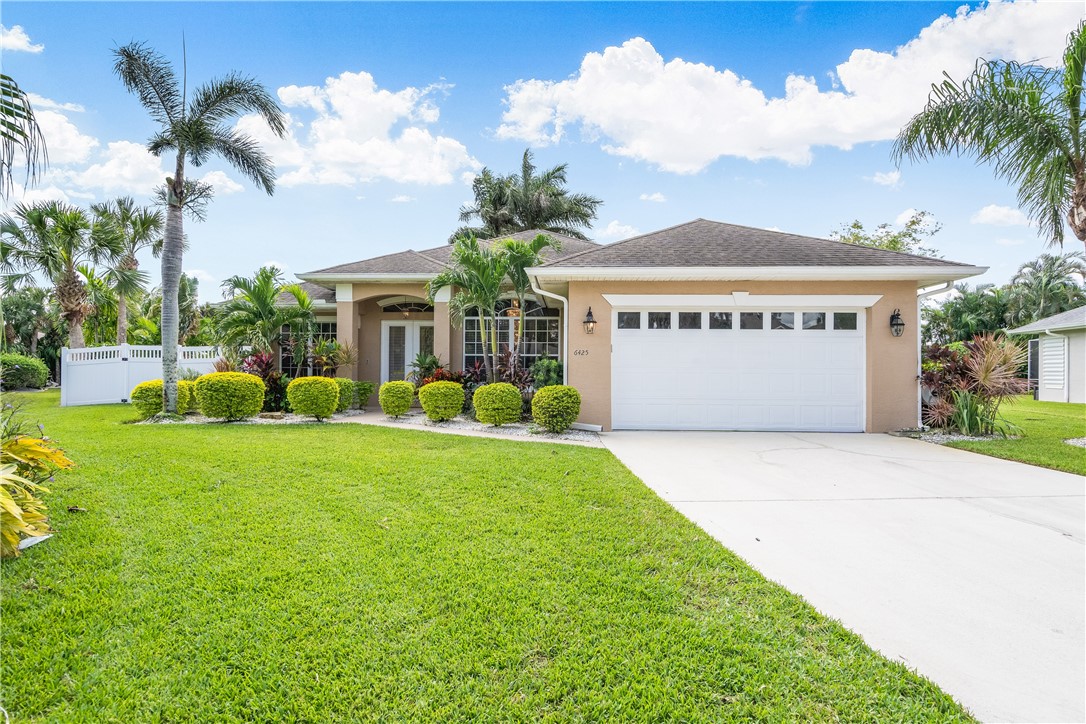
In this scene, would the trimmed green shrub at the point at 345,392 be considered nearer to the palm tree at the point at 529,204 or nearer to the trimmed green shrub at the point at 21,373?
the palm tree at the point at 529,204

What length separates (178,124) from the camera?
10.0 m

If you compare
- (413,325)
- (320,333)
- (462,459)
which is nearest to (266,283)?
(320,333)

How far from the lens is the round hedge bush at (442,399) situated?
9.75 m

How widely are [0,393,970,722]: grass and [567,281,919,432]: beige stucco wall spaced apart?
483cm

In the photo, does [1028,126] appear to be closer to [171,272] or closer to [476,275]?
[476,275]

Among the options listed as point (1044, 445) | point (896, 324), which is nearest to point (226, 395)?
→ point (896, 324)

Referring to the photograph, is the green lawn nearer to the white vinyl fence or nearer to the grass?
the grass

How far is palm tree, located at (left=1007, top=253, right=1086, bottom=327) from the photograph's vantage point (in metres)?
26.5

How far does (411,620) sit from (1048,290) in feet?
128

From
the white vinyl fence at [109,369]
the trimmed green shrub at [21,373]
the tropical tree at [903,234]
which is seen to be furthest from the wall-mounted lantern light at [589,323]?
the trimmed green shrub at [21,373]

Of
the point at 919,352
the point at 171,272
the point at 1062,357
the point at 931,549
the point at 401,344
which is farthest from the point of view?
the point at 1062,357

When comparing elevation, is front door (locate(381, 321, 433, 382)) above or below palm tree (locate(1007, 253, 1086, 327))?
below

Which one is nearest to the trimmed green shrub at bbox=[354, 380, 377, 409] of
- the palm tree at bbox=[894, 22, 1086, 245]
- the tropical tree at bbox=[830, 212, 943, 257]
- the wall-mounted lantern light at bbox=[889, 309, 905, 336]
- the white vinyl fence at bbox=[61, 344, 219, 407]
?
the white vinyl fence at bbox=[61, 344, 219, 407]

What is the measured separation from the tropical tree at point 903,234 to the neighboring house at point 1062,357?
7012mm
